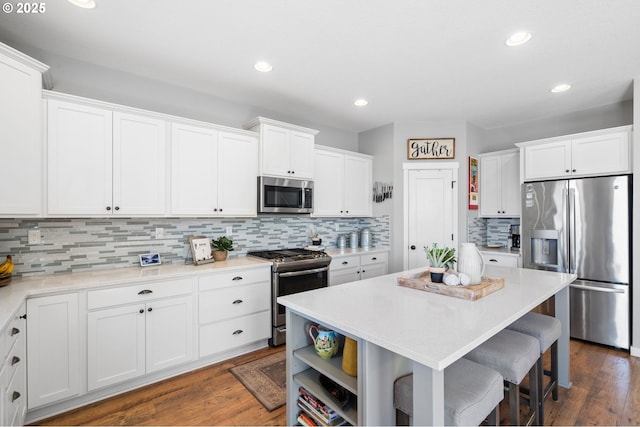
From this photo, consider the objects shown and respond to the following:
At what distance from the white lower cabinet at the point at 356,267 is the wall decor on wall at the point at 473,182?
1436mm

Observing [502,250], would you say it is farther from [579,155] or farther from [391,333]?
[391,333]

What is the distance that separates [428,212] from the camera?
432cm

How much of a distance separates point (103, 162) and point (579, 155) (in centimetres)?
470

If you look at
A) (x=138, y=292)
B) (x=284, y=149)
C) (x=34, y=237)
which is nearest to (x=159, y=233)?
(x=138, y=292)

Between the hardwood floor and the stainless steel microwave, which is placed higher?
the stainless steel microwave

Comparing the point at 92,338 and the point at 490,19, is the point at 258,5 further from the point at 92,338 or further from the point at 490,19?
the point at 92,338

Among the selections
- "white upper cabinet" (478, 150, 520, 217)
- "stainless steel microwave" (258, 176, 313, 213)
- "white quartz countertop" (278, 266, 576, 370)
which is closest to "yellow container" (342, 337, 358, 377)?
"white quartz countertop" (278, 266, 576, 370)

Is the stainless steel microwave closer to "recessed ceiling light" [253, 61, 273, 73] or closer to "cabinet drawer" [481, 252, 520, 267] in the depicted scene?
"recessed ceiling light" [253, 61, 273, 73]

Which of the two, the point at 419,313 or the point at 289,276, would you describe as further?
the point at 289,276

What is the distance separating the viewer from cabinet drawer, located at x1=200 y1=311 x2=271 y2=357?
8.94ft

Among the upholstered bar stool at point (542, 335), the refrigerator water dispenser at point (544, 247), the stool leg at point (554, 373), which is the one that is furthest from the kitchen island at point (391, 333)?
the refrigerator water dispenser at point (544, 247)

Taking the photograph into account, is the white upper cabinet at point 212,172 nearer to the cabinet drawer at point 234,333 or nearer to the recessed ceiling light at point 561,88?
the cabinet drawer at point 234,333

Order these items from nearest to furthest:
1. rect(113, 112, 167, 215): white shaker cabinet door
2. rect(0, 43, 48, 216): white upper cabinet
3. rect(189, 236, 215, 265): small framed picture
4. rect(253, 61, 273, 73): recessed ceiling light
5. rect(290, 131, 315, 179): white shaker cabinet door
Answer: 1. rect(0, 43, 48, 216): white upper cabinet
2. rect(113, 112, 167, 215): white shaker cabinet door
3. rect(253, 61, 273, 73): recessed ceiling light
4. rect(189, 236, 215, 265): small framed picture
5. rect(290, 131, 315, 179): white shaker cabinet door

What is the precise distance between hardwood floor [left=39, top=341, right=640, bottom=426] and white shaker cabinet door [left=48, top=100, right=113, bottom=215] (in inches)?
56.3
